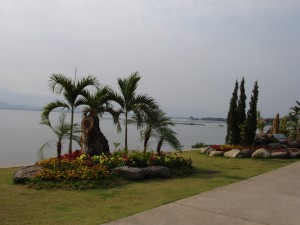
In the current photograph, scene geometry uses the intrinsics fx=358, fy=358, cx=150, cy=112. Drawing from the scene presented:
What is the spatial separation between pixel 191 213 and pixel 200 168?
568 centimetres

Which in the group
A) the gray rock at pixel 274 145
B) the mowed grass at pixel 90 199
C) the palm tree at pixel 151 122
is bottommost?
the mowed grass at pixel 90 199

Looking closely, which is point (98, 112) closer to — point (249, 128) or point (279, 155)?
point (279, 155)

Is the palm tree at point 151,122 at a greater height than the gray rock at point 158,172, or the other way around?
the palm tree at point 151,122

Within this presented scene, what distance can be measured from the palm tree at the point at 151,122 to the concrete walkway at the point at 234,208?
13.1 ft

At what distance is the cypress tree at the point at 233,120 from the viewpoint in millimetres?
18750

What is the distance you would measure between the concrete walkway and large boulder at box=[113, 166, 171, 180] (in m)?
1.79

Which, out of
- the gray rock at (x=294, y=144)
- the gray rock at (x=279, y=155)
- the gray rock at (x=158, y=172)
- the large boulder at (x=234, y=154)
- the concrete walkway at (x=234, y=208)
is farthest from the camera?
the gray rock at (x=294, y=144)

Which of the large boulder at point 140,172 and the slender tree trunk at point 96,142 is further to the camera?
the slender tree trunk at point 96,142

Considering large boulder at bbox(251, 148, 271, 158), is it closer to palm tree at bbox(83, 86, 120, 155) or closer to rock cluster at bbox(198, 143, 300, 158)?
rock cluster at bbox(198, 143, 300, 158)

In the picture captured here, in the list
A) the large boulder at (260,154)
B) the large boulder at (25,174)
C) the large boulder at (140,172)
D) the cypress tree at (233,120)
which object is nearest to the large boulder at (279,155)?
the large boulder at (260,154)

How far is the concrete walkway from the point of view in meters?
5.20

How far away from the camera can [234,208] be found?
595cm

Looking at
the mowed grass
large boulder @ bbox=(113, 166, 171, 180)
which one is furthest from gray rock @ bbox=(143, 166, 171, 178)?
the mowed grass

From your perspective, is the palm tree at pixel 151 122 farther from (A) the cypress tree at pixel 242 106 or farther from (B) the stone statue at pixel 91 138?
(A) the cypress tree at pixel 242 106
